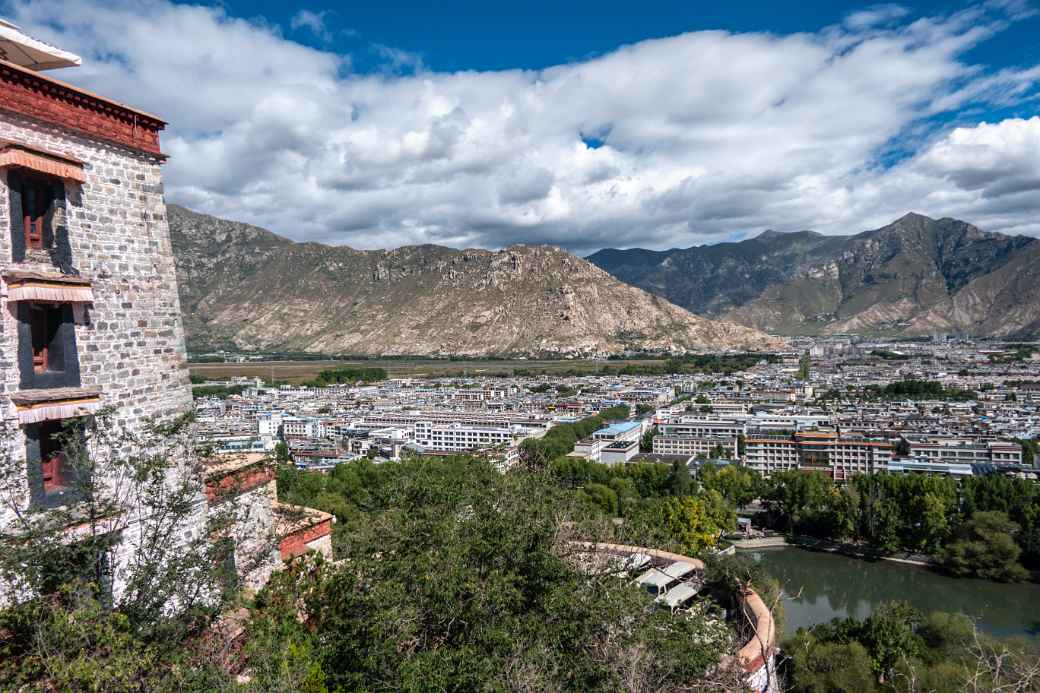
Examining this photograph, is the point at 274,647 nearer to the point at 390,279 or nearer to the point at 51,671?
the point at 51,671

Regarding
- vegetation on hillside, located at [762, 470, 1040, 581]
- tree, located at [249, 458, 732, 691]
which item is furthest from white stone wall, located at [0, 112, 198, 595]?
vegetation on hillside, located at [762, 470, 1040, 581]

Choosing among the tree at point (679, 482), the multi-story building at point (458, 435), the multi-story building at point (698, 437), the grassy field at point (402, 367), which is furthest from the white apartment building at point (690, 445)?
the grassy field at point (402, 367)

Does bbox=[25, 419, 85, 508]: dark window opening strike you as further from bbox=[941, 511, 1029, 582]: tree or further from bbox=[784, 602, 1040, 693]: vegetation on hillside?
bbox=[941, 511, 1029, 582]: tree

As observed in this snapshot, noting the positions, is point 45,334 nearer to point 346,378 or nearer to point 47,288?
point 47,288

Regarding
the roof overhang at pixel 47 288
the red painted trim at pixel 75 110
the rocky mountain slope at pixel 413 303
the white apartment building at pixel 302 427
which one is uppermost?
the rocky mountain slope at pixel 413 303

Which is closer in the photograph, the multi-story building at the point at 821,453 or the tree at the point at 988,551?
the tree at the point at 988,551

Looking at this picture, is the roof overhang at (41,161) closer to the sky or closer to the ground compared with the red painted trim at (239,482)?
closer to the sky

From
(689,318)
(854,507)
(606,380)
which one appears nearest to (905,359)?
(689,318)

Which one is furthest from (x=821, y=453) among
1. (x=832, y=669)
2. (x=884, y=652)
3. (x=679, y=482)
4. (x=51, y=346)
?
(x=51, y=346)

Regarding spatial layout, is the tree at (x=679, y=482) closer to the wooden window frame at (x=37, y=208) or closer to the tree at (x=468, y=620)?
the tree at (x=468, y=620)
